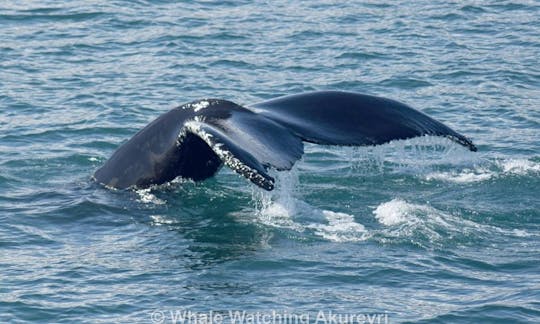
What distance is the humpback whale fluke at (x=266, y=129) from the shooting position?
32.4 ft

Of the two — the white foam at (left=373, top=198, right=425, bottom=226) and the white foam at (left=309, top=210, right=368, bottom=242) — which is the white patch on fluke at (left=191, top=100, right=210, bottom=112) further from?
the white foam at (left=373, top=198, right=425, bottom=226)

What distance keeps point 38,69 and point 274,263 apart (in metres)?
9.30

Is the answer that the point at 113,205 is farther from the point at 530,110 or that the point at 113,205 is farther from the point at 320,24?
the point at 320,24

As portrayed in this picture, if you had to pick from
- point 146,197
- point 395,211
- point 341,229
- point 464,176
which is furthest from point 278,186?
point 464,176

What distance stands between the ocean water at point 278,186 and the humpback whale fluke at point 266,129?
10.4 inches

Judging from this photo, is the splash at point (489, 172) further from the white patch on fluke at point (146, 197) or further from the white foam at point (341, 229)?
the white patch on fluke at point (146, 197)

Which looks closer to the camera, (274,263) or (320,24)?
(274,263)

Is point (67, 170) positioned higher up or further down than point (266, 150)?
further down

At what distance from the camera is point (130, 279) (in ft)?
32.0

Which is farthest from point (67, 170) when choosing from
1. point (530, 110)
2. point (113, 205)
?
point (530, 110)

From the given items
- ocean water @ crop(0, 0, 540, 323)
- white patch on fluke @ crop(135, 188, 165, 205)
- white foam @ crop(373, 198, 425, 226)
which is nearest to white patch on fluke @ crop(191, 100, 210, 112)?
ocean water @ crop(0, 0, 540, 323)

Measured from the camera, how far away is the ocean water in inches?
372

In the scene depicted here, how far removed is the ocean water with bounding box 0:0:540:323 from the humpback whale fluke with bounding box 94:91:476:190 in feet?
0.86

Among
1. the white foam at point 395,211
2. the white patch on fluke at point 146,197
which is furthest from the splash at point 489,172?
the white patch on fluke at point 146,197
